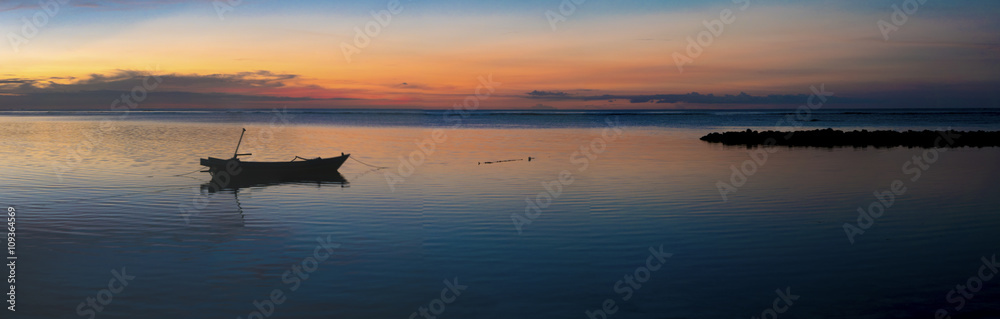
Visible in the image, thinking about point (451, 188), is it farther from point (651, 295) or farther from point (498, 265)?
point (651, 295)

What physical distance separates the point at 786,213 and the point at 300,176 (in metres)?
16.1

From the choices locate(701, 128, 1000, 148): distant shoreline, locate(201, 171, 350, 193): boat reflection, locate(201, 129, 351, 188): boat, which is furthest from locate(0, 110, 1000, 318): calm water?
locate(701, 128, 1000, 148): distant shoreline

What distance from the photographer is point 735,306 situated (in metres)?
9.39

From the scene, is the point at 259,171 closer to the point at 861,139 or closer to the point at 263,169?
the point at 263,169

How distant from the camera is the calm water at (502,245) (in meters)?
9.54

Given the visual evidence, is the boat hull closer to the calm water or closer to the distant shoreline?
the calm water

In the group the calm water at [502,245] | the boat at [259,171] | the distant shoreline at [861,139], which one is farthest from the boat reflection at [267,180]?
the distant shoreline at [861,139]

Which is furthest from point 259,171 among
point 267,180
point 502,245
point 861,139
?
point 861,139

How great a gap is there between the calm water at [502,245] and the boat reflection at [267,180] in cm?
71

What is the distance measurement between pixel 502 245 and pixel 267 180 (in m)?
13.6

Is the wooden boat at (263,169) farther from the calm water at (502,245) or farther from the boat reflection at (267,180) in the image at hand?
the calm water at (502,245)

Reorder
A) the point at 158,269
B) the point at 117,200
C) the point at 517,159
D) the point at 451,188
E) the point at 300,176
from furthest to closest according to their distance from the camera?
the point at 517,159 → the point at 300,176 → the point at 451,188 → the point at 117,200 → the point at 158,269

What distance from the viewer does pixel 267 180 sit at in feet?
78.8

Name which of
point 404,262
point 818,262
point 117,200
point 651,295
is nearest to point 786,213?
point 818,262
